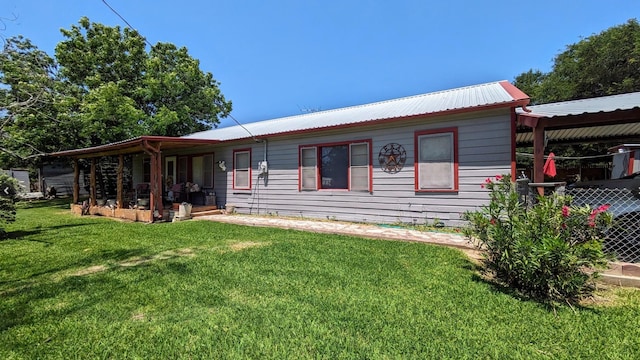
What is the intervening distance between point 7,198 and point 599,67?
92.7ft

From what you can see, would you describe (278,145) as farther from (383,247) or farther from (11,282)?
(11,282)

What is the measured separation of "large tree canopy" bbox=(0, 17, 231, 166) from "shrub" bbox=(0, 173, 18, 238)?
26.2 feet

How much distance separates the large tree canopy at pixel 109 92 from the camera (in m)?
13.7

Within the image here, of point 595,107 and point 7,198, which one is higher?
point 595,107

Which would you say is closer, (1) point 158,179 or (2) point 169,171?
(1) point 158,179

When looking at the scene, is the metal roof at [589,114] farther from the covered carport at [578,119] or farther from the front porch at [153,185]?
the front porch at [153,185]

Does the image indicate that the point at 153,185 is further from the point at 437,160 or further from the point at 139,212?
the point at 437,160

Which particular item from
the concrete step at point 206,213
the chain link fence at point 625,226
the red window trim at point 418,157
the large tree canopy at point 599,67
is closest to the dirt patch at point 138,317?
the chain link fence at point 625,226

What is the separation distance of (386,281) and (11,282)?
457 centimetres

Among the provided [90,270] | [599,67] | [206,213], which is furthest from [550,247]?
[599,67]

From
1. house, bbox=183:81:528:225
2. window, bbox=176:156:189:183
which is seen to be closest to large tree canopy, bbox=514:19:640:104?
house, bbox=183:81:528:225

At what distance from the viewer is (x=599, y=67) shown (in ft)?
62.2

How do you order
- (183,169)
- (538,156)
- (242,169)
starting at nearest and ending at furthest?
(538,156) < (242,169) < (183,169)

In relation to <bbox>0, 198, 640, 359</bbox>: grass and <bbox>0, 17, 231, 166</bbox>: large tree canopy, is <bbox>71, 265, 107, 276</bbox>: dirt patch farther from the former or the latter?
<bbox>0, 17, 231, 166</bbox>: large tree canopy
